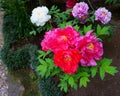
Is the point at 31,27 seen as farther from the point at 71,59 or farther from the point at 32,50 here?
the point at 71,59

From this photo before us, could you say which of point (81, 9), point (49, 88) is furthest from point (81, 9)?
point (49, 88)

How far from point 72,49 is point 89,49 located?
14cm

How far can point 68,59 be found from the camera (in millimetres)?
2525

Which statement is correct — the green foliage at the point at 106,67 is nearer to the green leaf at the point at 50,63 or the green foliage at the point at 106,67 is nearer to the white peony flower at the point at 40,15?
the green leaf at the point at 50,63

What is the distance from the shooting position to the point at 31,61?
3.98m

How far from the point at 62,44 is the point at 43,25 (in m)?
1.44

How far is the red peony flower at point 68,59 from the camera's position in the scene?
8.19 ft

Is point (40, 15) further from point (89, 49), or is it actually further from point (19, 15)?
point (89, 49)

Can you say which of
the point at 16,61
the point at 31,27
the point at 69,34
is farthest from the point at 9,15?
the point at 69,34

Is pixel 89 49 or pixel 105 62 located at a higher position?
pixel 89 49

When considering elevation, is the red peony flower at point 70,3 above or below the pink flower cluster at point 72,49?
above

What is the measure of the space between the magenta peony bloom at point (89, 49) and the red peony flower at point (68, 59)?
0.22 ft

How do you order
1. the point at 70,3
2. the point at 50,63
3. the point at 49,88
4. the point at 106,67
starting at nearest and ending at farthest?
the point at 106,67
the point at 50,63
the point at 49,88
the point at 70,3

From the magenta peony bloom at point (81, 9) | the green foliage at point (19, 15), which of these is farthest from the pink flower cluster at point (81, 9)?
the green foliage at point (19, 15)
